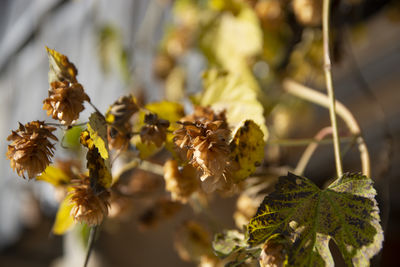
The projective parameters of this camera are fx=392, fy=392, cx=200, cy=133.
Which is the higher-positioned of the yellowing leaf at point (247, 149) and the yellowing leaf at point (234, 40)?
the yellowing leaf at point (234, 40)

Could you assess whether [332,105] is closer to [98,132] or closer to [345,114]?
[345,114]

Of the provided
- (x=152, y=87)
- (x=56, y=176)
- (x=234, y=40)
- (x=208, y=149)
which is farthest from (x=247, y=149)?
(x=152, y=87)

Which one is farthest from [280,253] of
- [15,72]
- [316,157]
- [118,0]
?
[15,72]

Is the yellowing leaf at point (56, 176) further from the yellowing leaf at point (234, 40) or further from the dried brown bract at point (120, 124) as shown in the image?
the yellowing leaf at point (234, 40)

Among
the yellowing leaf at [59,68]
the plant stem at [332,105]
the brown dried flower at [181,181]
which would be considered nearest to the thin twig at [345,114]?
the plant stem at [332,105]

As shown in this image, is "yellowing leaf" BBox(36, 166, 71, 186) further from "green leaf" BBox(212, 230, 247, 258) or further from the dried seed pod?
the dried seed pod
